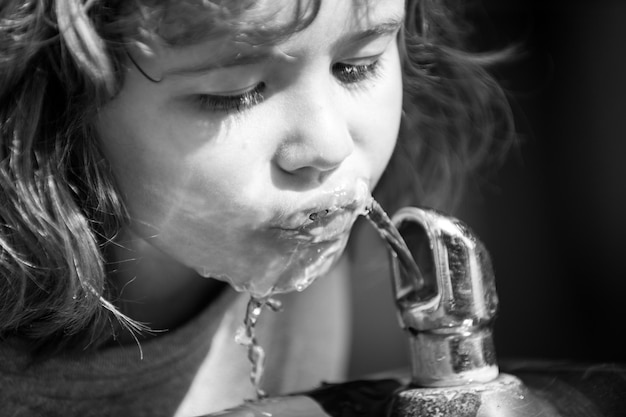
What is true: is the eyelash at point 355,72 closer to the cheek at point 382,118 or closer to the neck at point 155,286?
the cheek at point 382,118

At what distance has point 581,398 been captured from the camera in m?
0.62

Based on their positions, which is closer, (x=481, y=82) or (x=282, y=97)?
(x=282, y=97)

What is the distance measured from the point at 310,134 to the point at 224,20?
0.09 m

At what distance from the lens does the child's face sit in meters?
0.62

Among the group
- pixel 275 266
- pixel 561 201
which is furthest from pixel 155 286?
pixel 561 201

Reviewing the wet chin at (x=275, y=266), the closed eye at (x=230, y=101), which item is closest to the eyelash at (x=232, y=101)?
the closed eye at (x=230, y=101)

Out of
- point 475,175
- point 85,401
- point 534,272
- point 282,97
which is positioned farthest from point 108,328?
point 534,272

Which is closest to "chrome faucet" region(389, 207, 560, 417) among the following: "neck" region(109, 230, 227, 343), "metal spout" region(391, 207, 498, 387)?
"metal spout" region(391, 207, 498, 387)

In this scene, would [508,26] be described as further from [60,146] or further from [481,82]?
[60,146]

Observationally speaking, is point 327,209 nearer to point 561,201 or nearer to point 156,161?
point 156,161

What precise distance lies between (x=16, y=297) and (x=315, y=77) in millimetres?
268

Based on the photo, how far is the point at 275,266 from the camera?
0.70 m

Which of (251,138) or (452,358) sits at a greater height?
(251,138)

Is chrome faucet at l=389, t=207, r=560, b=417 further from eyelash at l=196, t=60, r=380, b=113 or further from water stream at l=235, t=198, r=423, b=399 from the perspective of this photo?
eyelash at l=196, t=60, r=380, b=113
